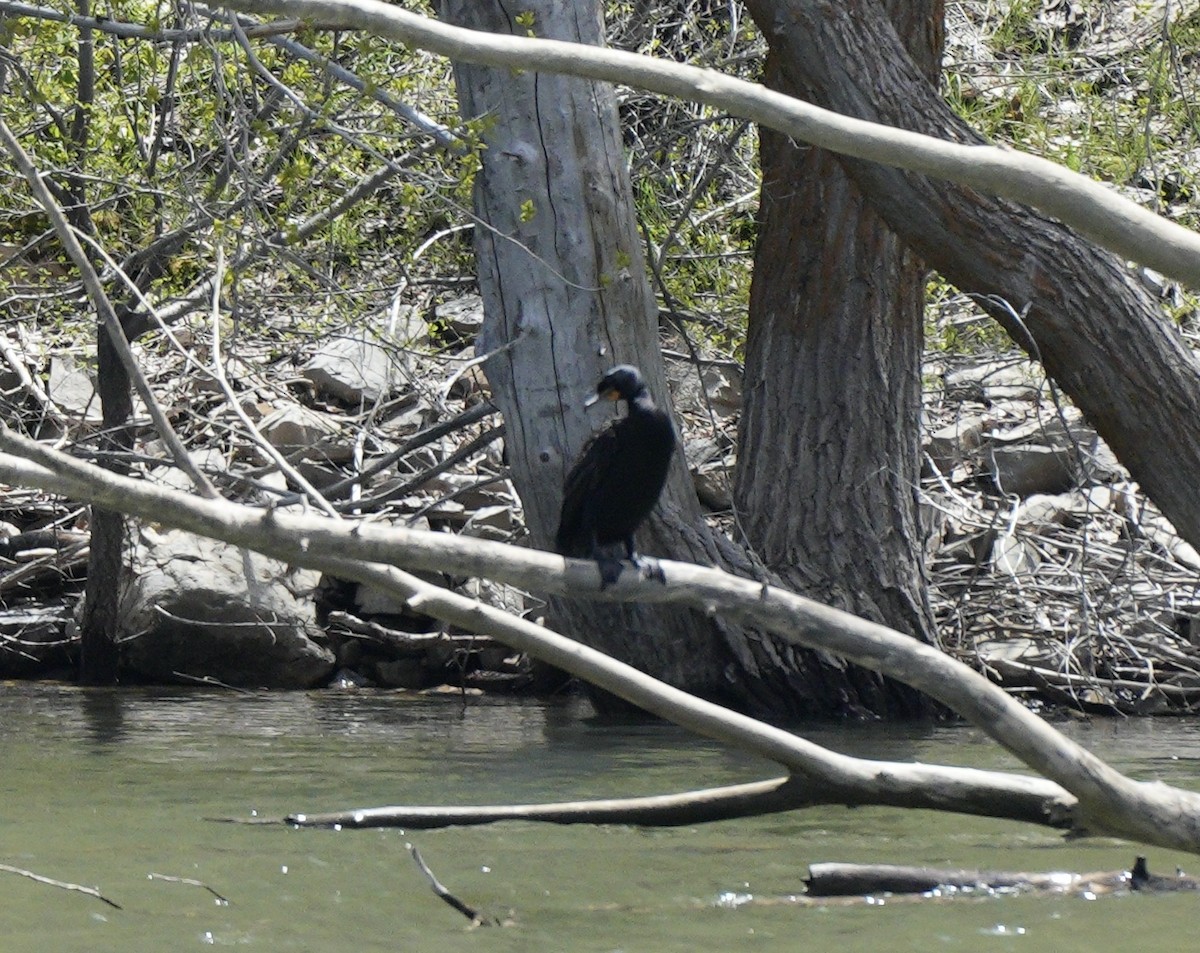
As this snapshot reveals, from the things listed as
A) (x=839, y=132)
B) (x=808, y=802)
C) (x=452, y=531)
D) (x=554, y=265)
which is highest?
(x=554, y=265)

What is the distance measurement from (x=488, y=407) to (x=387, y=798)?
318 centimetres

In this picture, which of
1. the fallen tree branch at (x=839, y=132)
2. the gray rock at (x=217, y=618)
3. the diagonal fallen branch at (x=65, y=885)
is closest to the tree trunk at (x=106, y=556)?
the gray rock at (x=217, y=618)

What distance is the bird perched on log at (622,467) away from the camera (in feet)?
16.1

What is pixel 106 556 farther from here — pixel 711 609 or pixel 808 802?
pixel 711 609

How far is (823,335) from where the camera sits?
784cm

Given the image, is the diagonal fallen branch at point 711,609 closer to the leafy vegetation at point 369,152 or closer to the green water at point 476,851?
the green water at point 476,851

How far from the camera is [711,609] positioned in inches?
120

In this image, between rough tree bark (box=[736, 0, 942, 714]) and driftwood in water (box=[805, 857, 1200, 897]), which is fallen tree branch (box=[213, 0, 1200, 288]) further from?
rough tree bark (box=[736, 0, 942, 714])

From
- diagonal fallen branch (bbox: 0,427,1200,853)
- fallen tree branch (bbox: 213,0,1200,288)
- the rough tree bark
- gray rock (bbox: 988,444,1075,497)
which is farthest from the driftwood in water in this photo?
gray rock (bbox: 988,444,1075,497)

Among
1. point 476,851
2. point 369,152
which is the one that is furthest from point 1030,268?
point 476,851

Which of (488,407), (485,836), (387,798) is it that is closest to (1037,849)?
(485,836)

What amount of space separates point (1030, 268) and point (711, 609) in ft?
11.3

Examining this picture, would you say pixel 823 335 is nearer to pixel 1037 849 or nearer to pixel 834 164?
pixel 834 164

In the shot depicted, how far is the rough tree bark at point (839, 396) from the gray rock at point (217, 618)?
2.79 metres
